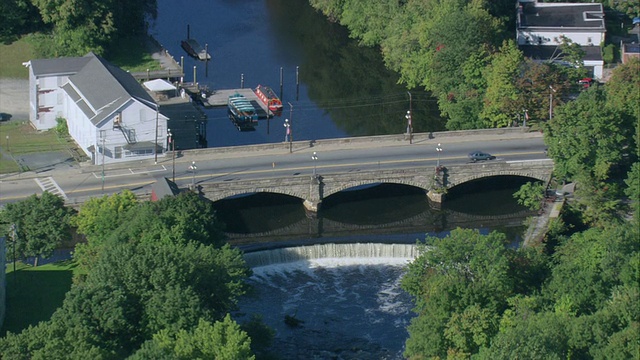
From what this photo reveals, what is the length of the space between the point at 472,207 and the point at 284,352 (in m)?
35.7

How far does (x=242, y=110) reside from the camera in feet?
570

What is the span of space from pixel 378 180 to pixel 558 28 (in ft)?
162

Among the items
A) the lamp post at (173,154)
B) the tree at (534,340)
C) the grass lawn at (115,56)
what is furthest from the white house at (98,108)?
the tree at (534,340)

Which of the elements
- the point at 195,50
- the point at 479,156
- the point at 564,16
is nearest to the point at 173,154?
the point at 479,156

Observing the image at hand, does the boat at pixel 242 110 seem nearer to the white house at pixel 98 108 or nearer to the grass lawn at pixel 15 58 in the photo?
the white house at pixel 98 108

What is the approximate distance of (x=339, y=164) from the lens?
154250 millimetres

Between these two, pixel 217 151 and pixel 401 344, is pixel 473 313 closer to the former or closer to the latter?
pixel 401 344

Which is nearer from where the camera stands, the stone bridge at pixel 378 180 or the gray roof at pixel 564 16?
the stone bridge at pixel 378 180

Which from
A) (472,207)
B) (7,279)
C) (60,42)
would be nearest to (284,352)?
(7,279)

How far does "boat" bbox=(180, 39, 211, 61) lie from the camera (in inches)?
7697

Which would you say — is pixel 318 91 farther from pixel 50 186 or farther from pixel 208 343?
pixel 208 343

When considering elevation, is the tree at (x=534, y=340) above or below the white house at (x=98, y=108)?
below

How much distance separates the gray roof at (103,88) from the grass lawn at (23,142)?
4.91 m

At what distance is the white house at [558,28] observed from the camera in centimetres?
18638
